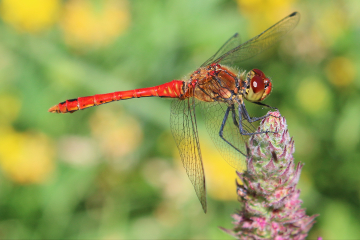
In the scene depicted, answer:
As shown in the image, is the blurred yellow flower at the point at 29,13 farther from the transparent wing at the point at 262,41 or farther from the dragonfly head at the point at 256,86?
the dragonfly head at the point at 256,86

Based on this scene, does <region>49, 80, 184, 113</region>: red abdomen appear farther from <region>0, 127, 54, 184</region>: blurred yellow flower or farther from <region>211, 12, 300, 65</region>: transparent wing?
<region>0, 127, 54, 184</region>: blurred yellow flower

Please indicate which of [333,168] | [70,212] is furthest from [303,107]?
[70,212]

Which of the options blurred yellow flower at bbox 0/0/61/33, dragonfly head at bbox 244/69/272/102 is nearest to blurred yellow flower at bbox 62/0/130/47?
blurred yellow flower at bbox 0/0/61/33

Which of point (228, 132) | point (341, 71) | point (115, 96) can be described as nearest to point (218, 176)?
point (228, 132)

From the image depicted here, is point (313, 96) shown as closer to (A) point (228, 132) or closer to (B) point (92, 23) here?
(A) point (228, 132)

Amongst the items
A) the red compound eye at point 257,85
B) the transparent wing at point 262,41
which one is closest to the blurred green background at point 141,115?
the transparent wing at point 262,41

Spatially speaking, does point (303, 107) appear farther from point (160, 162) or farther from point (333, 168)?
point (160, 162)
